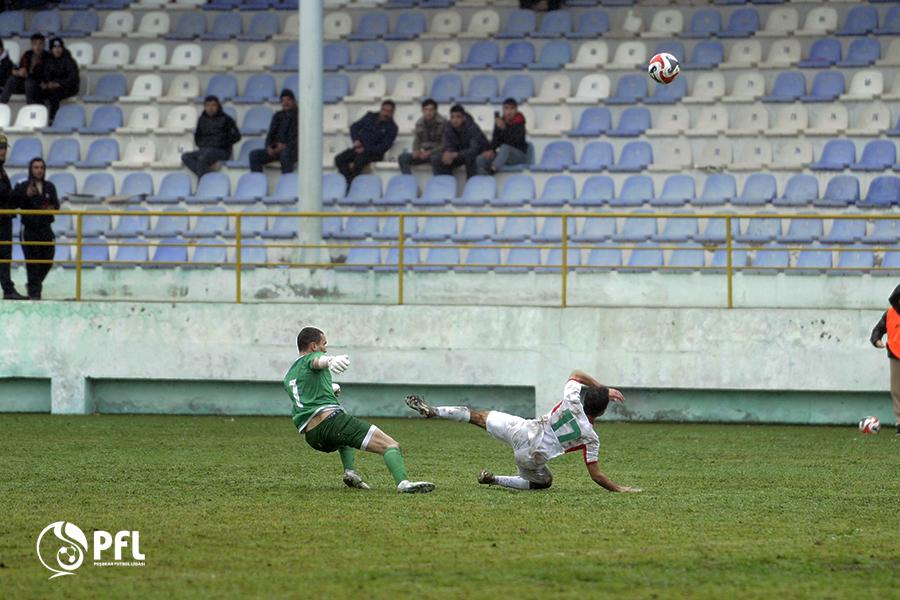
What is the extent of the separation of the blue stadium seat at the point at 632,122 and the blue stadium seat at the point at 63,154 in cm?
893

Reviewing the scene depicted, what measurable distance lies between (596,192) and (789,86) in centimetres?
421

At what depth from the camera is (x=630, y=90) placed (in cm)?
2559

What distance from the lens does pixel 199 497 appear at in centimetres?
1111

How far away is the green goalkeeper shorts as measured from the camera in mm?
11531

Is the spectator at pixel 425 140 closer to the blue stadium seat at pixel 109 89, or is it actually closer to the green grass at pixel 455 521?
the blue stadium seat at pixel 109 89

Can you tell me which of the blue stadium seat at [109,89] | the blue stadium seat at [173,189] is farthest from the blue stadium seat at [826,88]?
the blue stadium seat at [109,89]

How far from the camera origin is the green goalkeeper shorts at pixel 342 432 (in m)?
11.5

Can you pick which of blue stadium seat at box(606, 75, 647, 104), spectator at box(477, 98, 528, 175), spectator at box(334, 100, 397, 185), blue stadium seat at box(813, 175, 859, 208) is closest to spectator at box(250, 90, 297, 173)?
spectator at box(334, 100, 397, 185)

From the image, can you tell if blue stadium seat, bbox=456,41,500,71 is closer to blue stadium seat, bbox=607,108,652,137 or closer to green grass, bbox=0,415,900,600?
blue stadium seat, bbox=607,108,652,137

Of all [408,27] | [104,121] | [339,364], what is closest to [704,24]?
[408,27]

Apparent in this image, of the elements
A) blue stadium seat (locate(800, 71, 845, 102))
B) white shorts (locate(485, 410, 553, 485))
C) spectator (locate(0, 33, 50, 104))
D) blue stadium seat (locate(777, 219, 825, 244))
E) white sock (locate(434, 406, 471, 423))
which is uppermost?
spectator (locate(0, 33, 50, 104))

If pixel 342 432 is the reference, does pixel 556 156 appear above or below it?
above

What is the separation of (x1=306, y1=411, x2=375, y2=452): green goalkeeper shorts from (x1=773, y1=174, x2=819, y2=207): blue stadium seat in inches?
494

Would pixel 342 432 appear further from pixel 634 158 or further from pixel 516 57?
pixel 516 57
